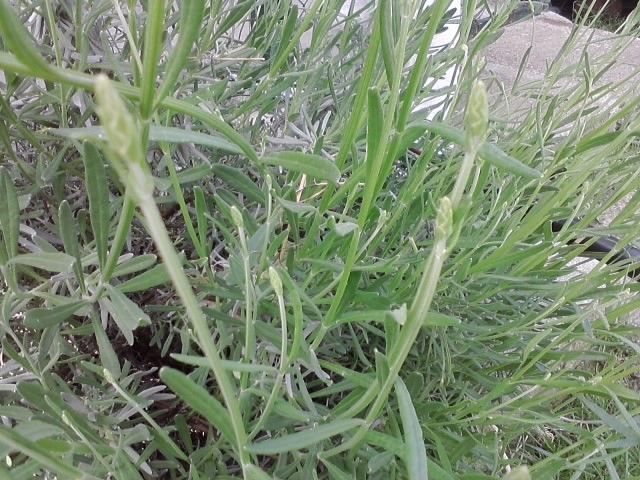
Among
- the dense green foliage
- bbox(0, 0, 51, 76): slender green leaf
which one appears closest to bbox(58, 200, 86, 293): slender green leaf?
the dense green foliage

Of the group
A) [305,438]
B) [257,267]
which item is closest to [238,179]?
[257,267]

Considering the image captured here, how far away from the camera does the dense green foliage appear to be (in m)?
0.19

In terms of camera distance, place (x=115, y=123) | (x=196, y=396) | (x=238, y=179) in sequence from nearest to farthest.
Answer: (x=115, y=123) → (x=196, y=396) → (x=238, y=179)

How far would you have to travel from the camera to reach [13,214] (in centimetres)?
24

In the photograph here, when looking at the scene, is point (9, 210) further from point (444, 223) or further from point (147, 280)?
point (444, 223)

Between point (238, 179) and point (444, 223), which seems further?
point (238, 179)

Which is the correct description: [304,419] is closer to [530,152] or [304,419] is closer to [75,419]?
[75,419]

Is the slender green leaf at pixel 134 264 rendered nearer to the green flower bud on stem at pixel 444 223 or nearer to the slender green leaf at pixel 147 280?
the slender green leaf at pixel 147 280

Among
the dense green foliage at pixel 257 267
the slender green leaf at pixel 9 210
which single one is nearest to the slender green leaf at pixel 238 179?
the dense green foliage at pixel 257 267

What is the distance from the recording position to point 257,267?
1.09ft

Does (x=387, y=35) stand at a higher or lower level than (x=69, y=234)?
higher

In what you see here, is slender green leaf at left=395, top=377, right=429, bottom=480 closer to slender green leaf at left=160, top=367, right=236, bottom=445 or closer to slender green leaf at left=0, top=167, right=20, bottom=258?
slender green leaf at left=160, top=367, right=236, bottom=445

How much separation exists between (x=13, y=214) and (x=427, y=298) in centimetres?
19

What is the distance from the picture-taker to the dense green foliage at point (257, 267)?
189mm
